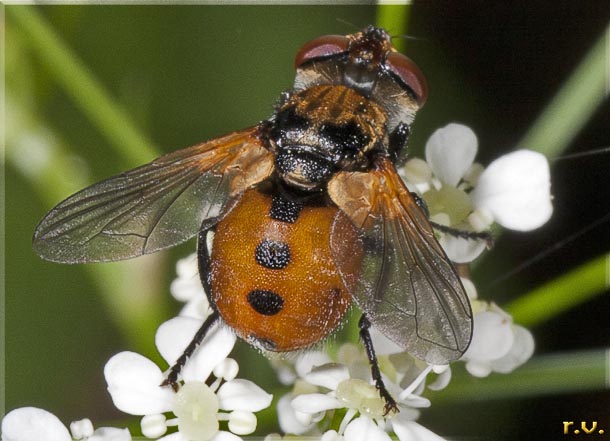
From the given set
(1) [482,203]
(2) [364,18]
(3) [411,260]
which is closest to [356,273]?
(3) [411,260]

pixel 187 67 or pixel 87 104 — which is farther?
pixel 187 67

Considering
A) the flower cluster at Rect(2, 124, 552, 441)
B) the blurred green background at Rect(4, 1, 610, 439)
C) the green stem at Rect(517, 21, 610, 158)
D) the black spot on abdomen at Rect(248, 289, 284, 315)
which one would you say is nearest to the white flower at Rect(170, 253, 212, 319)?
the flower cluster at Rect(2, 124, 552, 441)

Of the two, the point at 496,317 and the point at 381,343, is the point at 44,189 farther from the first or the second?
the point at 496,317

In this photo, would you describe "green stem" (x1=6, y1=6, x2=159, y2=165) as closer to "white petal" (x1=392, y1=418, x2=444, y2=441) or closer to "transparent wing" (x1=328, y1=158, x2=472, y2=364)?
"transparent wing" (x1=328, y1=158, x2=472, y2=364)

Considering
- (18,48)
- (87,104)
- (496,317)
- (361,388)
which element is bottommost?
(361,388)

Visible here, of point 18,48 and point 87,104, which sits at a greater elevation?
point 18,48

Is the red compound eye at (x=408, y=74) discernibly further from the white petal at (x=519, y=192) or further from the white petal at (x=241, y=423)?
the white petal at (x=241, y=423)

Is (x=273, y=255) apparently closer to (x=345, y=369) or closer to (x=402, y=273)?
(x=402, y=273)

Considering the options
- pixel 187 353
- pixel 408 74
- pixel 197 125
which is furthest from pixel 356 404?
pixel 197 125
